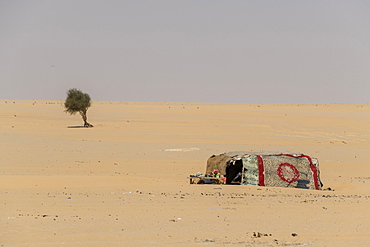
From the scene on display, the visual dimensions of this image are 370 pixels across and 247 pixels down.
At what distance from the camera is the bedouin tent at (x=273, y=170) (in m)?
13.9

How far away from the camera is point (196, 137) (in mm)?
34375

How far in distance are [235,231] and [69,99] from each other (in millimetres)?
35388

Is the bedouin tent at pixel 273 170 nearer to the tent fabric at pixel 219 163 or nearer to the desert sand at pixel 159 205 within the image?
the tent fabric at pixel 219 163

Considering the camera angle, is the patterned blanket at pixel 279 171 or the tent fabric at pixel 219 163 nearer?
the patterned blanket at pixel 279 171

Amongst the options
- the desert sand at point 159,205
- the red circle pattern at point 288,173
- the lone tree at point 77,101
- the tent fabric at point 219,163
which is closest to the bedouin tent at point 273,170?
the red circle pattern at point 288,173

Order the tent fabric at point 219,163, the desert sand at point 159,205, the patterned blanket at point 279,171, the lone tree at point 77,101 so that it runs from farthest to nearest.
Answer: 1. the lone tree at point 77,101
2. the tent fabric at point 219,163
3. the patterned blanket at point 279,171
4. the desert sand at point 159,205

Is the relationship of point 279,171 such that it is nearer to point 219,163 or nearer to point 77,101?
point 219,163

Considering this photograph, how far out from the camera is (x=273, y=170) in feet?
46.0

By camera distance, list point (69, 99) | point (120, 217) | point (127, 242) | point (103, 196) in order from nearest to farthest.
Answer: point (127, 242)
point (120, 217)
point (103, 196)
point (69, 99)

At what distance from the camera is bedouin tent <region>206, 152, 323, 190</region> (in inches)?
547

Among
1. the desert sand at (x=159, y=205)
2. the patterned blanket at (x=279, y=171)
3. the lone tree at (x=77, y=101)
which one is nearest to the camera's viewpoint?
the desert sand at (x=159, y=205)

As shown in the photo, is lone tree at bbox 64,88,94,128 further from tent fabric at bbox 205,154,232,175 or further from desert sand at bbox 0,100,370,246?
tent fabric at bbox 205,154,232,175

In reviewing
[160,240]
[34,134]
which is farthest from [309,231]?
[34,134]

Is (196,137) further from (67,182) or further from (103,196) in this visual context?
(103,196)
